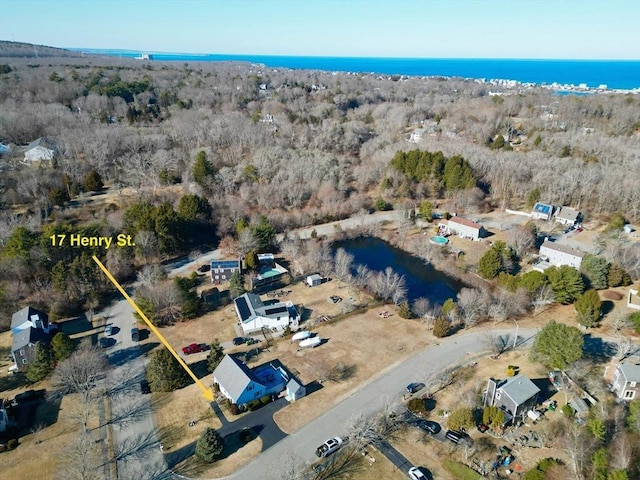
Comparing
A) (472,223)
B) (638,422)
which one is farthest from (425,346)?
(472,223)

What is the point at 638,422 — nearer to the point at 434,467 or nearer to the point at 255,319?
the point at 434,467

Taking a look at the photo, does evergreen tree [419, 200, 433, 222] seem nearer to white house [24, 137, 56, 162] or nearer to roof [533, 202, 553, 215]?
roof [533, 202, 553, 215]

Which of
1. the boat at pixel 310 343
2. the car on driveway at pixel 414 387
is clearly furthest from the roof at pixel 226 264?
the car on driveway at pixel 414 387

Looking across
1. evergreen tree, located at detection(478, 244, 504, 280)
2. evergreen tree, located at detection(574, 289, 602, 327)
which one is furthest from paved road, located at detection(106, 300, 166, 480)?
evergreen tree, located at detection(478, 244, 504, 280)

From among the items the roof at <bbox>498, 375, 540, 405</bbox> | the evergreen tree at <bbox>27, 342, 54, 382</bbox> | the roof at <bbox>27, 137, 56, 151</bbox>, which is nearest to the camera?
the roof at <bbox>498, 375, 540, 405</bbox>

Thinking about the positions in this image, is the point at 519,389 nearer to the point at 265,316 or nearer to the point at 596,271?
the point at 265,316
